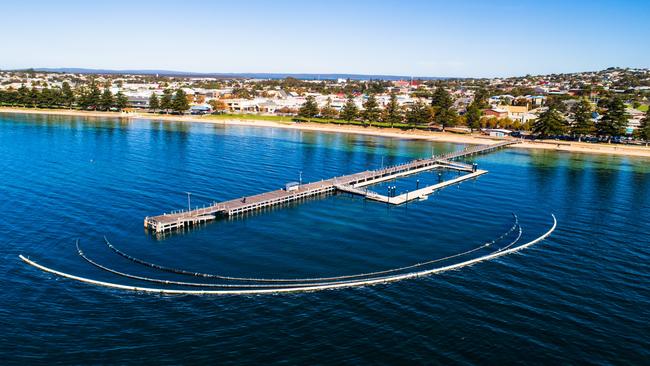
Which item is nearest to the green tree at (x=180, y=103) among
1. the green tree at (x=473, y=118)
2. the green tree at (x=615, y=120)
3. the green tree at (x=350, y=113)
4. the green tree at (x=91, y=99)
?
the green tree at (x=91, y=99)

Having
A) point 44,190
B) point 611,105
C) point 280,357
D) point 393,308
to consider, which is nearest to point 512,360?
point 393,308

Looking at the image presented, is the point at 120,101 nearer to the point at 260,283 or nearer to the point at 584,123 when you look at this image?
the point at 584,123

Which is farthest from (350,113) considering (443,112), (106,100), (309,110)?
(106,100)

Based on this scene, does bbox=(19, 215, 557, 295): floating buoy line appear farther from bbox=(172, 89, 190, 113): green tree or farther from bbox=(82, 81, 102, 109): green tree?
bbox=(82, 81, 102, 109): green tree

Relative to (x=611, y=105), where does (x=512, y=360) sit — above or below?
below

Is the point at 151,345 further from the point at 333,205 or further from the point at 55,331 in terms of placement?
the point at 333,205

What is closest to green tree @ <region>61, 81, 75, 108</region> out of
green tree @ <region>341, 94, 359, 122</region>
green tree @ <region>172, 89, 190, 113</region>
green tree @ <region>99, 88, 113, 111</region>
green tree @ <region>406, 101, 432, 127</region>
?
green tree @ <region>99, 88, 113, 111</region>
